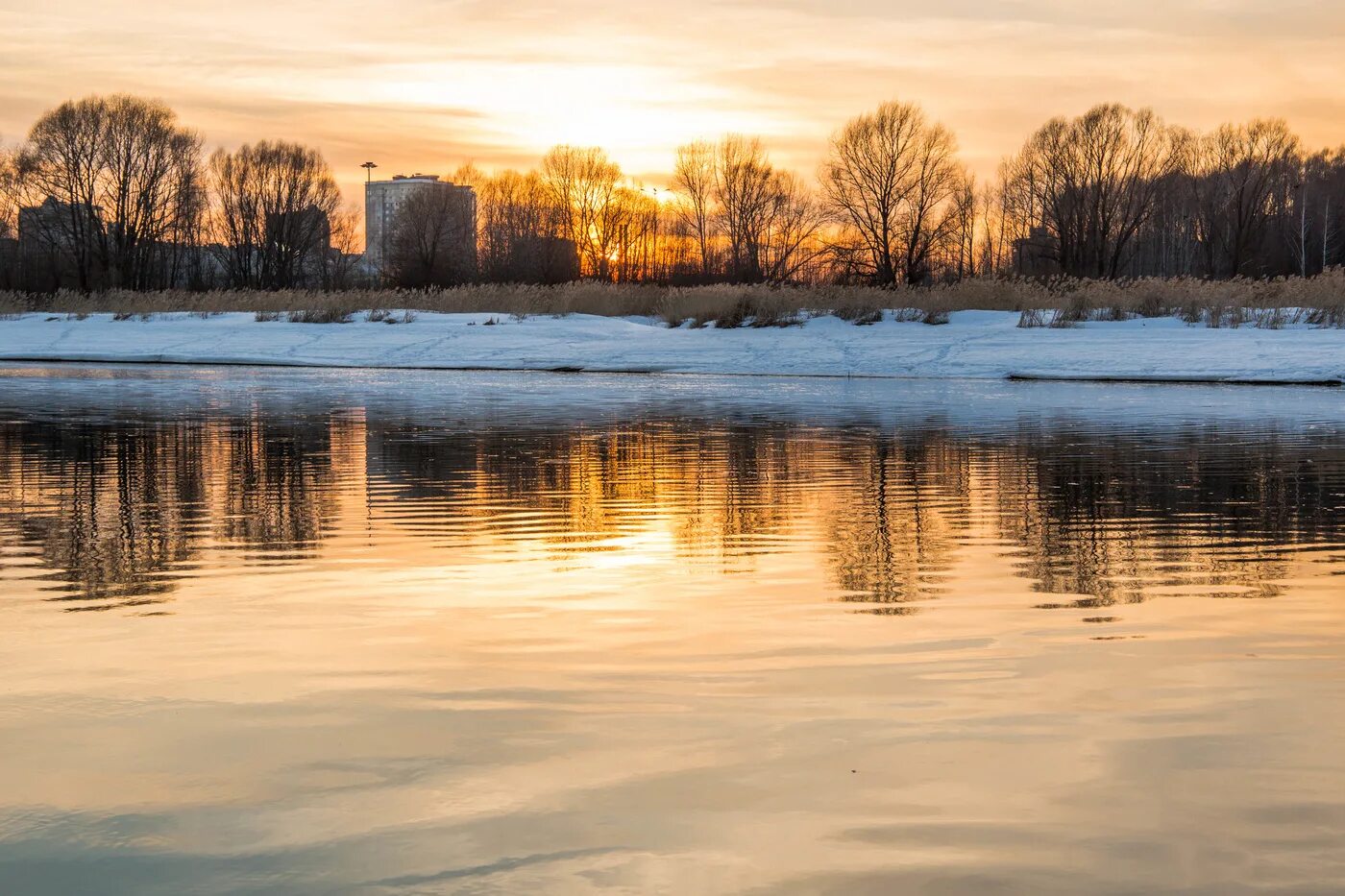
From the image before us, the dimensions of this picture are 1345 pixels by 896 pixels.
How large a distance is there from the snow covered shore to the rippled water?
1961 centimetres

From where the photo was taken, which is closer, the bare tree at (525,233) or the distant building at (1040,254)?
the distant building at (1040,254)

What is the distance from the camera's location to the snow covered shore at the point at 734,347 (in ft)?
99.8

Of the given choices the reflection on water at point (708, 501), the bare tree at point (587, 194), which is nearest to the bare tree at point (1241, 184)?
the bare tree at point (587, 194)

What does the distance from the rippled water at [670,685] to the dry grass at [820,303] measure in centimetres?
2673

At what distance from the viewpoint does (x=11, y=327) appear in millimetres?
46094

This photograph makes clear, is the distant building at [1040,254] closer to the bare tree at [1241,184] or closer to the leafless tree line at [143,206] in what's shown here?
the bare tree at [1241,184]

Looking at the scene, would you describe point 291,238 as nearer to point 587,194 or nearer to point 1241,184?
point 587,194

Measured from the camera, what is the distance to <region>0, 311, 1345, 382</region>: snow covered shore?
30.4 meters

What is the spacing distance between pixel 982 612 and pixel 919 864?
288 centimetres

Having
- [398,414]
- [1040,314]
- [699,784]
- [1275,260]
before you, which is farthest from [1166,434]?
[1275,260]

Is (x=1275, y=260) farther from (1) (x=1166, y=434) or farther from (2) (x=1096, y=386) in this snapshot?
(1) (x=1166, y=434)

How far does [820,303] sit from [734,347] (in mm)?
6488

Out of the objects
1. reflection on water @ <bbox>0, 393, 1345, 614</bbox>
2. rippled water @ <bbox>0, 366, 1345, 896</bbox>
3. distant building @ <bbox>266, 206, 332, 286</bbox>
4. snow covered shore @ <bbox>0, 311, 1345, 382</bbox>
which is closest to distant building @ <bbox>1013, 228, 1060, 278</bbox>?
snow covered shore @ <bbox>0, 311, 1345, 382</bbox>

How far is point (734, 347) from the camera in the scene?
35.8 meters
